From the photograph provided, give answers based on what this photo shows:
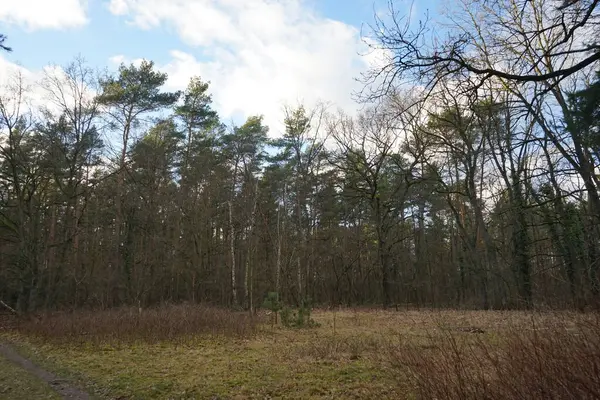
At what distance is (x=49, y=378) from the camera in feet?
27.9

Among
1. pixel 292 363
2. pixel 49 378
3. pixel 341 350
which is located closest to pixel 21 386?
pixel 49 378

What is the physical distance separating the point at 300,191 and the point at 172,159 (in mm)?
9665

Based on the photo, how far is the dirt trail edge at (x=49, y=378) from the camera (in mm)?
7036

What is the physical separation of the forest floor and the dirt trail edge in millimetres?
189

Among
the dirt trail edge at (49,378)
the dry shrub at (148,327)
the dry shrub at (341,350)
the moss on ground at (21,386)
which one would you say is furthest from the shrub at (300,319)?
the moss on ground at (21,386)

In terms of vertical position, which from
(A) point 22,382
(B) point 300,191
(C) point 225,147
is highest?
(C) point 225,147

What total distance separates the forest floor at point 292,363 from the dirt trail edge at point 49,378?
0.19 metres

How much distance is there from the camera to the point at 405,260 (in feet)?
117

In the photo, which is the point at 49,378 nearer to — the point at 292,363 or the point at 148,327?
the point at 148,327

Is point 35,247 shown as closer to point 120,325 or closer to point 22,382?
point 120,325

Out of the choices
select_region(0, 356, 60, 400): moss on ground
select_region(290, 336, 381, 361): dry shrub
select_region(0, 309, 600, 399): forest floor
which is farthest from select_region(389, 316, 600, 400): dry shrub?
select_region(0, 356, 60, 400): moss on ground

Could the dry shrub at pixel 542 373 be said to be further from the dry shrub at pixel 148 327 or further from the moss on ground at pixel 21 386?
the dry shrub at pixel 148 327

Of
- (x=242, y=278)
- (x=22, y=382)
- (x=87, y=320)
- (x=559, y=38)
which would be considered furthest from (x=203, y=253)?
(x=559, y=38)

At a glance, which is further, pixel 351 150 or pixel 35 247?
pixel 351 150
